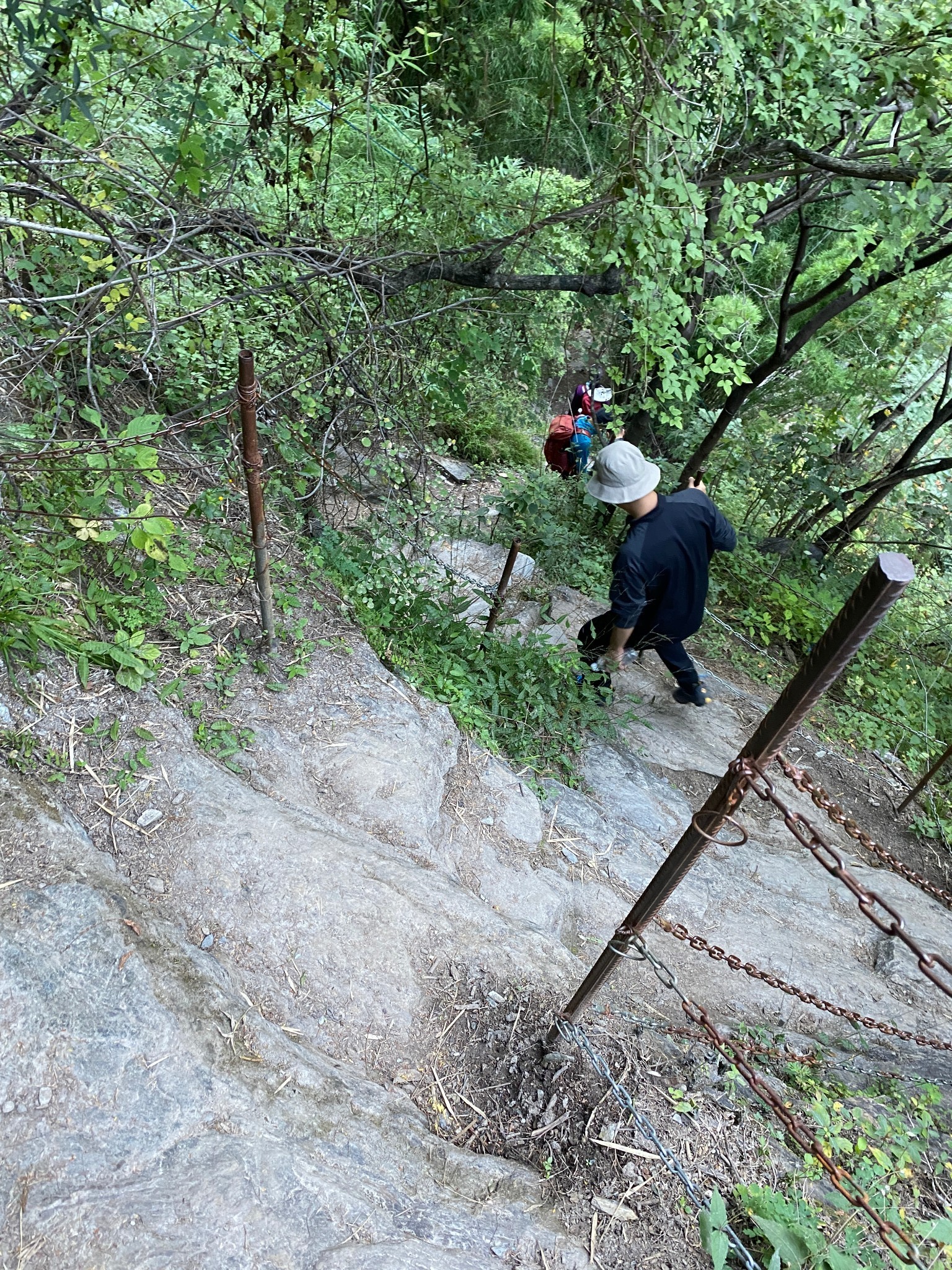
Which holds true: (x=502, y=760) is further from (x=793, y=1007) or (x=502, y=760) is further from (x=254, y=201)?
(x=254, y=201)

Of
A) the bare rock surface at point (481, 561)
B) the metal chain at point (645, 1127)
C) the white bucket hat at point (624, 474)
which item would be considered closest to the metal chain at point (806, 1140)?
the metal chain at point (645, 1127)

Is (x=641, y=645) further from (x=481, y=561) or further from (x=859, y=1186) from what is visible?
(x=859, y=1186)

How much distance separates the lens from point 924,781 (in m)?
5.31

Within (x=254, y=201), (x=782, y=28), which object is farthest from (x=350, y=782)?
(x=782, y=28)

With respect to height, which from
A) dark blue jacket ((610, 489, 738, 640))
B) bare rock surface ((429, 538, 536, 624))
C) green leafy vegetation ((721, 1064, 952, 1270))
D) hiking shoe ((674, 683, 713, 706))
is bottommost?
bare rock surface ((429, 538, 536, 624))

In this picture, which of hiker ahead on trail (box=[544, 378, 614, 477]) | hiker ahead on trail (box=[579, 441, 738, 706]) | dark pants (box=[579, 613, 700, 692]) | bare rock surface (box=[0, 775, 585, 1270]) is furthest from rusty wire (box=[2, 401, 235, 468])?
hiker ahead on trail (box=[544, 378, 614, 477])

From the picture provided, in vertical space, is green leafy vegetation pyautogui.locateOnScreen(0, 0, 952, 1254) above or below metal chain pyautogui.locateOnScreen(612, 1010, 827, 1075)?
above

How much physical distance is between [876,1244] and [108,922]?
93.7 inches

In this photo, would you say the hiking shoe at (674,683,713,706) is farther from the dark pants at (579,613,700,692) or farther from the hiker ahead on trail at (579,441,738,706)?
the hiker ahead on trail at (579,441,738,706)

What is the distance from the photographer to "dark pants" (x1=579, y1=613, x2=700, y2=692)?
5086 mm

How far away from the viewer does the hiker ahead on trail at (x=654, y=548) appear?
4348 mm

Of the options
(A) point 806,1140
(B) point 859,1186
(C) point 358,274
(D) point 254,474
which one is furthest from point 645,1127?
(C) point 358,274

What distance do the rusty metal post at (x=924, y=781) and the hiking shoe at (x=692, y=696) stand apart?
5.35 ft

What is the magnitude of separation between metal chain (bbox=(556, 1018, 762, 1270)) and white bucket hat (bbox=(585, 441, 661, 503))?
117 inches
